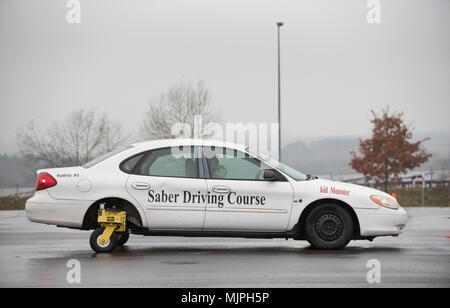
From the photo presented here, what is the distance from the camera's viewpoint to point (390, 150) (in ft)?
137

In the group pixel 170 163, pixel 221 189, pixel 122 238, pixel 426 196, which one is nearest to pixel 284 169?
pixel 221 189

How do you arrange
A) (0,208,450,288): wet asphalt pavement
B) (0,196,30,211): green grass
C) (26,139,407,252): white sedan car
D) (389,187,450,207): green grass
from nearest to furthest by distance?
1. (0,208,450,288): wet asphalt pavement
2. (26,139,407,252): white sedan car
3. (389,187,450,207): green grass
4. (0,196,30,211): green grass

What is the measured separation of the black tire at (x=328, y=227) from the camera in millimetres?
9227

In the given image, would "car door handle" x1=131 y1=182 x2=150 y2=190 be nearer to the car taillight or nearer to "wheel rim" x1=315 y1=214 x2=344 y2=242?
the car taillight

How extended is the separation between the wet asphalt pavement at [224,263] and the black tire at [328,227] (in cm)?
21

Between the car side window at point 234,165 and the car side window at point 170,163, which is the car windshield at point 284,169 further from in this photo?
the car side window at point 170,163

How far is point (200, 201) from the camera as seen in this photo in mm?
9102

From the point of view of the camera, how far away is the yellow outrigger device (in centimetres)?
898

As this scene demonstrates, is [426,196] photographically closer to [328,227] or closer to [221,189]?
[328,227]

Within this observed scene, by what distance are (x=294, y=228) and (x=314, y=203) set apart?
468 mm

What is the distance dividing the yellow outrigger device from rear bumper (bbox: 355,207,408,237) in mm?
3359

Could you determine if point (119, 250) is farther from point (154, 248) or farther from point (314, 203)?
point (314, 203)

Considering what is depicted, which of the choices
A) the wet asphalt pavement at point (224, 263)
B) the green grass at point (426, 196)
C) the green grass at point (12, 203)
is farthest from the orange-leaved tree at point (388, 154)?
the wet asphalt pavement at point (224, 263)

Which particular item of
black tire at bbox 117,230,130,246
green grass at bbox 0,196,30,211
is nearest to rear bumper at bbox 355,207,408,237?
black tire at bbox 117,230,130,246
